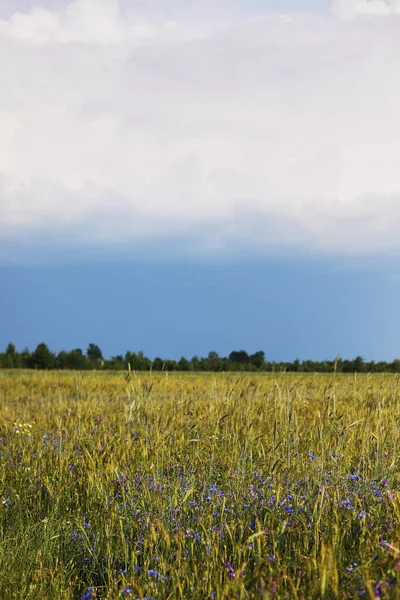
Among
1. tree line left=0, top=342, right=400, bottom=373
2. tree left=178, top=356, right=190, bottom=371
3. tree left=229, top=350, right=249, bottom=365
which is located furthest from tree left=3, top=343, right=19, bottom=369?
tree left=229, top=350, right=249, bottom=365

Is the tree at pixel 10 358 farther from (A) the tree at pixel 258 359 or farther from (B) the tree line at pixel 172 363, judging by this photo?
(A) the tree at pixel 258 359

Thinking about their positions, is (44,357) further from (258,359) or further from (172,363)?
(258,359)

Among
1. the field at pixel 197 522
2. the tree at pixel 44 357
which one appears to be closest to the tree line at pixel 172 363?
the tree at pixel 44 357

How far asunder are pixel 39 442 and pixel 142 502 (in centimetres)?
331

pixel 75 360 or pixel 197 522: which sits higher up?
pixel 75 360

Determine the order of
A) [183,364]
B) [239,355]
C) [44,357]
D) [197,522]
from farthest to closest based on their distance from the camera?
[239,355] < [183,364] < [44,357] < [197,522]

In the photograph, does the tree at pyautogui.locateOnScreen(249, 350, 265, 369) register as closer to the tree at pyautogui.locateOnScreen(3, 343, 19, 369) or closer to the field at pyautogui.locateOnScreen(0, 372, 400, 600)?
the tree at pyautogui.locateOnScreen(3, 343, 19, 369)

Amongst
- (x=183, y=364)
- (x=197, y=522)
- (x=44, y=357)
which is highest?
(x=44, y=357)

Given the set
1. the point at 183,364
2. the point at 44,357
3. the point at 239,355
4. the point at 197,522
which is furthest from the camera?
the point at 239,355

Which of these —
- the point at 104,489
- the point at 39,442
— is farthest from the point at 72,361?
the point at 104,489

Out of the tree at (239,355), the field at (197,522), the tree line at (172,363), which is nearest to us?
the field at (197,522)

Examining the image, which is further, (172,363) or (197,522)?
(172,363)

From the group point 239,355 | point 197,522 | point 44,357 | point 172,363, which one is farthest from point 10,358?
point 197,522

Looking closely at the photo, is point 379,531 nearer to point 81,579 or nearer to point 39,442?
point 81,579
